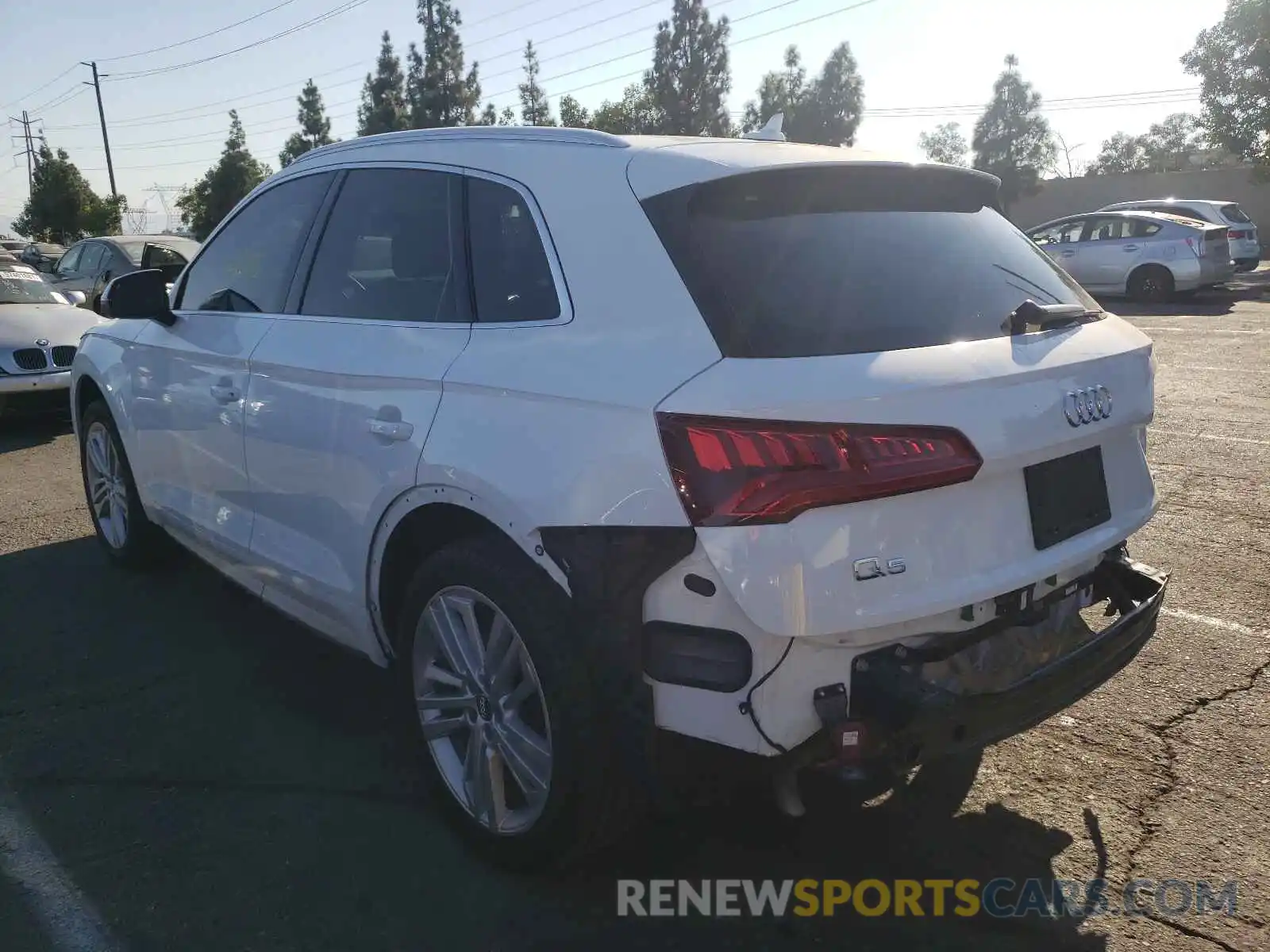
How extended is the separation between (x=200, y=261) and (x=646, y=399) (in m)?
3.00

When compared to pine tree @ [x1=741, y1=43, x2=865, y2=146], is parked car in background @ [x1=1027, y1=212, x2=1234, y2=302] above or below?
below

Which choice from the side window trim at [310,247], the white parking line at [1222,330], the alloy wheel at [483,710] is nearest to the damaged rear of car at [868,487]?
the alloy wheel at [483,710]

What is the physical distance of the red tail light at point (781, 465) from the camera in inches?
84.8

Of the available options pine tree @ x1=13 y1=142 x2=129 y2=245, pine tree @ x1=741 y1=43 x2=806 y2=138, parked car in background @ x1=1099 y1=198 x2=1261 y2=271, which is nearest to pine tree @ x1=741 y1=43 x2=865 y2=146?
pine tree @ x1=741 y1=43 x2=806 y2=138

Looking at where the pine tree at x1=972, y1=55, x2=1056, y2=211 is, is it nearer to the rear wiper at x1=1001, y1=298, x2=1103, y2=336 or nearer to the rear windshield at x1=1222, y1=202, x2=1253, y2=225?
the rear windshield at x1=1222, y1=202, x2=1253, y2=225

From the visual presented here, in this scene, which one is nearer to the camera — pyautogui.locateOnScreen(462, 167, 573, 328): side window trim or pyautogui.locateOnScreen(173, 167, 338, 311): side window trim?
pyautogui.locateOnScreen(462, 167, 573, 328): side window trim

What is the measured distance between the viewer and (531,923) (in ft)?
8.58

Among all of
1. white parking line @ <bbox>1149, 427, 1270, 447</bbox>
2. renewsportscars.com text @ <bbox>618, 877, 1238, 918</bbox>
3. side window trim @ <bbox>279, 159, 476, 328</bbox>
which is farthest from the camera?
white parking line @ <bbox>1149, 427, 1270, 447</bbox>

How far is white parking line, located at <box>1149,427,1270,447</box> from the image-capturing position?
23.5 ft

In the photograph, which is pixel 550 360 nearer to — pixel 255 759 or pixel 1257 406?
pixel 255 759

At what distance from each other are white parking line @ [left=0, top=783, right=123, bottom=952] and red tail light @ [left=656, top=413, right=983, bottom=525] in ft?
5.93

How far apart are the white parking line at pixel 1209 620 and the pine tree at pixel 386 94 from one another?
63.6 meters

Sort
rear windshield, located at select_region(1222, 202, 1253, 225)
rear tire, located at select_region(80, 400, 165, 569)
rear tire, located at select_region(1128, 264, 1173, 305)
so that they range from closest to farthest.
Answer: rear tire, located at select_region(80, 400, 165, 569)
rear tire, located at select_region(1128, 264, 1173, 305)
rear windshield, located at select_region(1222, 202, 1253, 225)

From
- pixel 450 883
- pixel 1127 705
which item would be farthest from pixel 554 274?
pixel 1127 705
